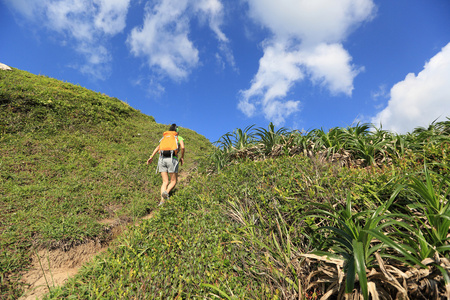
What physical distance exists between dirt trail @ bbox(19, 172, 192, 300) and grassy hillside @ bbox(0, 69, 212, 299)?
0.51ft

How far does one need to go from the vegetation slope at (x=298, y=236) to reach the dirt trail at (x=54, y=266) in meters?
0.34

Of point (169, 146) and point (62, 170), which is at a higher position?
point (169, 146)

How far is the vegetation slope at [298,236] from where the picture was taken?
2076mm

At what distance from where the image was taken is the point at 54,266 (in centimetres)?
425

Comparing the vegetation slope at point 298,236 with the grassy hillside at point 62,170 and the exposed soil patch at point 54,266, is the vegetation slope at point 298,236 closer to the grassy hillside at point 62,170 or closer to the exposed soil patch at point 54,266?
the grassy hillside at point 62,170

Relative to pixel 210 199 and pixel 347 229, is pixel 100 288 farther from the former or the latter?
pixel 347 229

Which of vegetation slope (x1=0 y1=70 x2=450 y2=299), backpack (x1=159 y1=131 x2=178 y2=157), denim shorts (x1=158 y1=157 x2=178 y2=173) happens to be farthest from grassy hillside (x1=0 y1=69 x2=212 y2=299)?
backpack (x1=159 y1=131 x2=178 y2=157)

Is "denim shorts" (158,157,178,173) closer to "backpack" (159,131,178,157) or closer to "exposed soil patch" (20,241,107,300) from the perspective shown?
"backpack" (159,131,178,157)

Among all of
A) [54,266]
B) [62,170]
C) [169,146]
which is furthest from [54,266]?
[62,170]

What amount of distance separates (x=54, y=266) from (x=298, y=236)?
197 inches

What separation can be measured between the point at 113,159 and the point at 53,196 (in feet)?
11.3

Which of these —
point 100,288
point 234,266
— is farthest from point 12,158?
point 234,266

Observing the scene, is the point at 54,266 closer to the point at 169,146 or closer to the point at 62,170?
the point at 169,146

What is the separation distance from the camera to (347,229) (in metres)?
2.40
